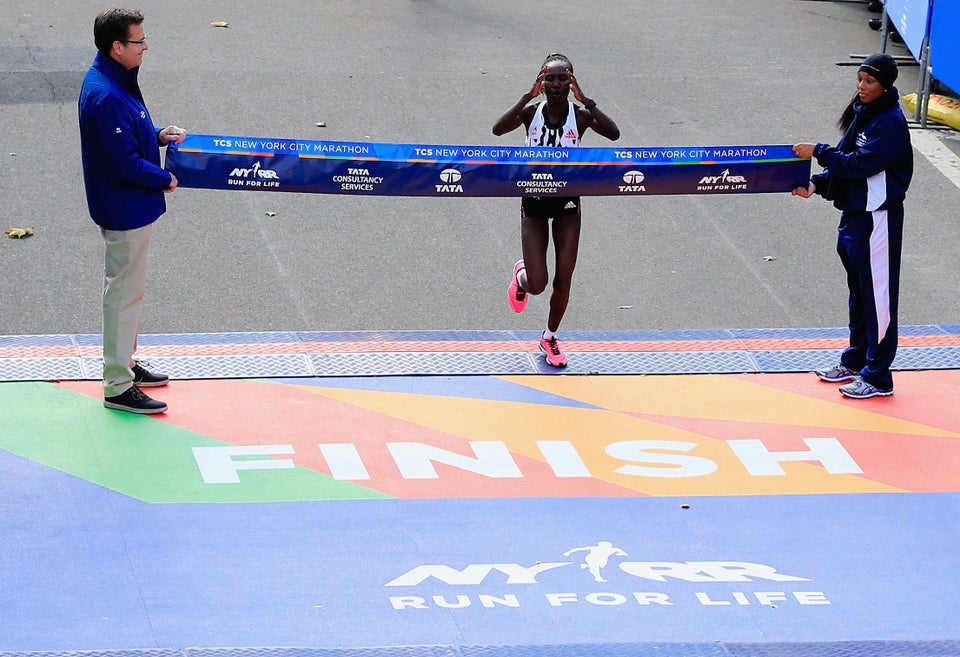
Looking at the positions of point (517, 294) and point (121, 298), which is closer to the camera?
point (121, 298)

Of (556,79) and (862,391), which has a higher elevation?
(556,79)

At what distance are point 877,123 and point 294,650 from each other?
15.5 feet

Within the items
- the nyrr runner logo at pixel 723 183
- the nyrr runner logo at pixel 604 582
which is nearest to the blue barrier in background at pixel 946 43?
the nyrr runner logo at pixel 723 183

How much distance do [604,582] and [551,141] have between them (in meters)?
3.29

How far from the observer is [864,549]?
265 inches

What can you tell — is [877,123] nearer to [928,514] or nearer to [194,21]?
[928,514]

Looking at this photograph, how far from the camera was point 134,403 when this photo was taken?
7.89m

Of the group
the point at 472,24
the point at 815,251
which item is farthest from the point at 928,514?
the point at 472,24

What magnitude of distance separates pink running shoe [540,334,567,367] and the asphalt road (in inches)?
27.8

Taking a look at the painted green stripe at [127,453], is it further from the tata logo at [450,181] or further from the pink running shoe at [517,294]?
the pink running shoe at [517,294]

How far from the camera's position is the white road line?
12.6 metres

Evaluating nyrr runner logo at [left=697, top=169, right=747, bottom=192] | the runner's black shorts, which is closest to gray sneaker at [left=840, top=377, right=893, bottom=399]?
nyrr runner logo at [left=697, top=169, right=747, bottom=192]

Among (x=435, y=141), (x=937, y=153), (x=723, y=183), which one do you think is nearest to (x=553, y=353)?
(x=723, y=183)

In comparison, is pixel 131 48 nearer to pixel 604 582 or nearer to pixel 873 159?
pixel 604 582
